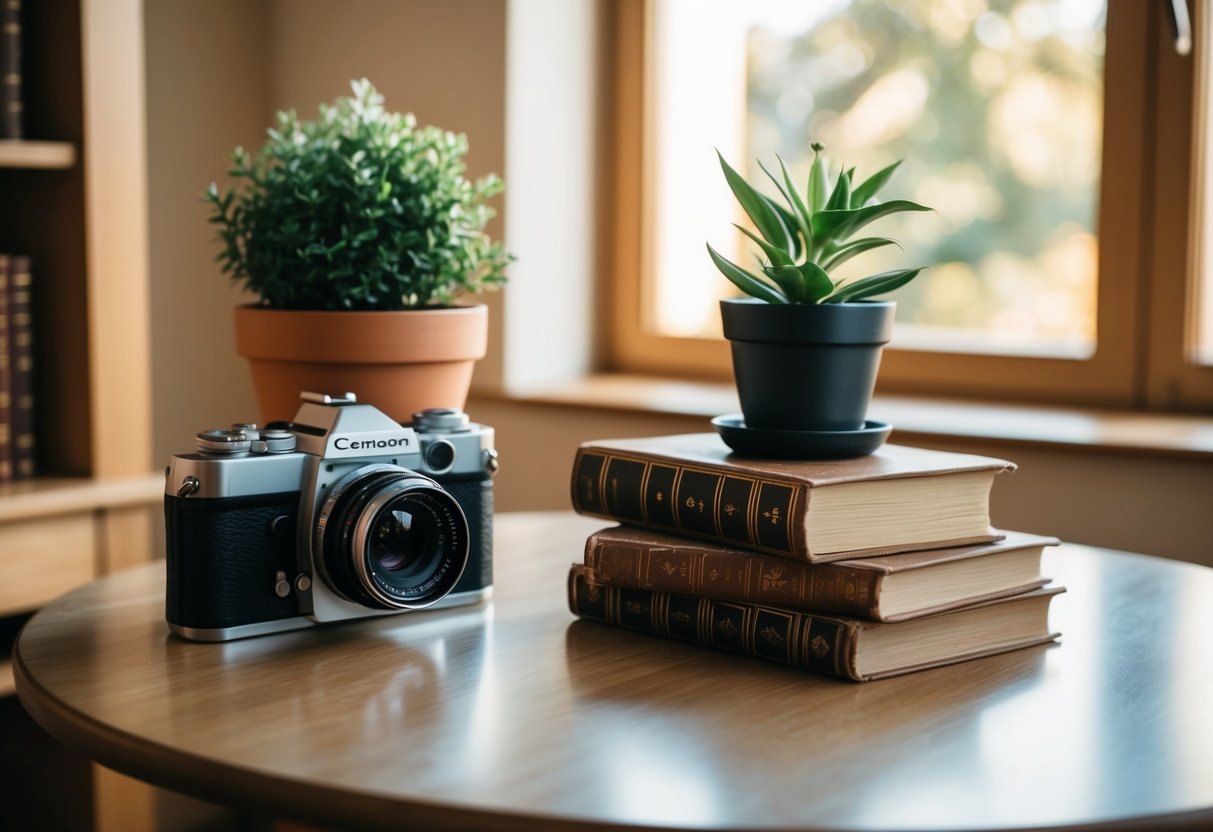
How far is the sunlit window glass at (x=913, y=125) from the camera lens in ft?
6.19

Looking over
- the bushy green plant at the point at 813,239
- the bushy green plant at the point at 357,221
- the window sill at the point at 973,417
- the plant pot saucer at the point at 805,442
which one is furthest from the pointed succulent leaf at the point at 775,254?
the window sill at the point at 973,417

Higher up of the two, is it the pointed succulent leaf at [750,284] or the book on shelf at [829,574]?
the pointed succulent leaf at [750,284]

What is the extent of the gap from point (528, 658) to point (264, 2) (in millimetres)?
1741

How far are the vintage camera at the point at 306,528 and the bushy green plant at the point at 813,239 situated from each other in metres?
0.27

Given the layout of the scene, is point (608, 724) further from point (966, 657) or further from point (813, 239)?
point (813, 239)

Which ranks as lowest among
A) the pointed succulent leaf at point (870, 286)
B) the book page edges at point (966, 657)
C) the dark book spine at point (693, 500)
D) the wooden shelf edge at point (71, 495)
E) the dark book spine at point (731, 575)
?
the book page edges at point (966, 657)

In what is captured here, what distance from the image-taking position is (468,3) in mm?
2037

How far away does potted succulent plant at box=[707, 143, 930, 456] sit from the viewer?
90cm

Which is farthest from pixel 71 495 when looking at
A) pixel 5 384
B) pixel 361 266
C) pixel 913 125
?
pixel 913 125

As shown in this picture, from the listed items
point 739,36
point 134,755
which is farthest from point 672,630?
point 739,36

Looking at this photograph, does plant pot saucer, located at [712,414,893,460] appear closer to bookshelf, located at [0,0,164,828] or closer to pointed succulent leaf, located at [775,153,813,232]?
pointed succulent leaf, located at [775,153,813,232]

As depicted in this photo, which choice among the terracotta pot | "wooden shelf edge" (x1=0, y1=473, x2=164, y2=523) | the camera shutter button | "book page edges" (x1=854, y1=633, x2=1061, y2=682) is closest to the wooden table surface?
"book page edges" (x1=854, y1=633, x2=1061, y2=682)

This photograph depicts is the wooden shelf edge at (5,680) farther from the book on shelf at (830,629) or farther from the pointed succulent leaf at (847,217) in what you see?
the pointed succulent leaf at (847,217)

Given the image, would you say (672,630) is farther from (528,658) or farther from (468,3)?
(468,3)
